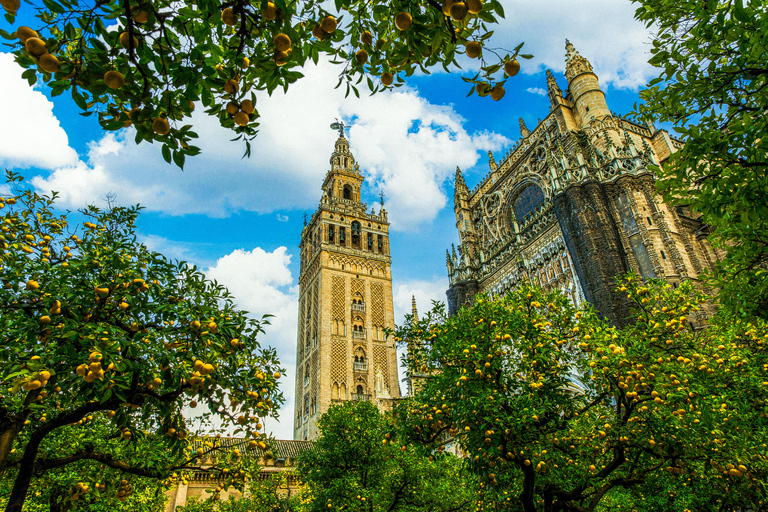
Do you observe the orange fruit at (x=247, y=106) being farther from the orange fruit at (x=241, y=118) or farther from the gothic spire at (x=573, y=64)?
the gothic spire at (x=573, y=64)

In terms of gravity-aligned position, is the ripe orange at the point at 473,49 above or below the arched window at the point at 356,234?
below

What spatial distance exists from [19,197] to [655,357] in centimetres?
995

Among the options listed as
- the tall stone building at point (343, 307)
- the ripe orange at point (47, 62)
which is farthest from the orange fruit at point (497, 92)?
the tall stone building at point (343, 307)

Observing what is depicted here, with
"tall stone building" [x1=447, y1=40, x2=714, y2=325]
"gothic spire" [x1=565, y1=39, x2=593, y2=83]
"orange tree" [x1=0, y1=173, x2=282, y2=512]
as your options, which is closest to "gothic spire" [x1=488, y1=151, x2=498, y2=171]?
"tall stone building" [x1=447, y1=40, x2=714, y2=325]

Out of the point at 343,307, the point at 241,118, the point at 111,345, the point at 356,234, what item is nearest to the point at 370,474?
the point at 111,345

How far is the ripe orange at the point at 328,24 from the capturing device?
9.11 feet

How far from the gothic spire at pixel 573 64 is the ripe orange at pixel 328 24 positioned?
1082 inches

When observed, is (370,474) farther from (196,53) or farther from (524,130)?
(524,130)

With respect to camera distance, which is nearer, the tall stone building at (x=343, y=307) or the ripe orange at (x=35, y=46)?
the ripe orange at (x=35, y=46)

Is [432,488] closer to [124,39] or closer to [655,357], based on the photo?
[655,357]

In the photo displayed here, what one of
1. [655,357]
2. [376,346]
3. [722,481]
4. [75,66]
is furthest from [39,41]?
[376,346]

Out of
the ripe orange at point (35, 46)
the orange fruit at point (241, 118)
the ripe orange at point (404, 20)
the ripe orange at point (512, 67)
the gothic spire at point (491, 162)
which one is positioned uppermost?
the gothic spire at point (491, 162)

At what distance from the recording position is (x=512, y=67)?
A: 2.73m

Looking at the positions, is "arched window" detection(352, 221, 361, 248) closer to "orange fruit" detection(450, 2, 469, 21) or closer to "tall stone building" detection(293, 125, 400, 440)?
"tall stone building" detection(293, 125, 400, 440)
